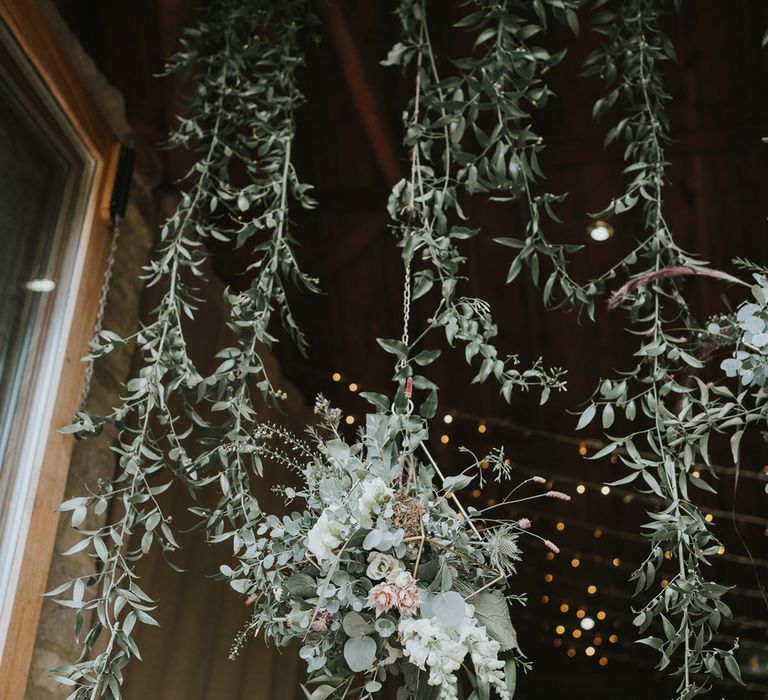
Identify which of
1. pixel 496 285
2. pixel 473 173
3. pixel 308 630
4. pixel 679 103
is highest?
pixel 679 103

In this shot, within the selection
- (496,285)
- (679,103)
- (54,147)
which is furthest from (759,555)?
(54,147)

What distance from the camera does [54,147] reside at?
2201mm

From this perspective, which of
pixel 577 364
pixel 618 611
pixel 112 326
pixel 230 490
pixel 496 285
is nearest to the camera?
pixel 230 490

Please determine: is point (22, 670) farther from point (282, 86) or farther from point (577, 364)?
point (577, 364)

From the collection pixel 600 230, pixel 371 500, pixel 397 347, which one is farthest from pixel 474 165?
pixel 600 230

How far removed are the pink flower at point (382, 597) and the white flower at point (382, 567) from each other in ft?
0.10

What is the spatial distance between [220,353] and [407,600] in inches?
29.7

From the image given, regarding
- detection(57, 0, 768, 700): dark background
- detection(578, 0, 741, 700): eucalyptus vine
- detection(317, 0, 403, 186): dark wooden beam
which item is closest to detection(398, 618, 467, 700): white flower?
detection(578, 0, 741, 700): eucalyptus vine

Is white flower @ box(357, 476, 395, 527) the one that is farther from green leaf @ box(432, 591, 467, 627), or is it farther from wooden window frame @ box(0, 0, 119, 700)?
wooden window frame @ box(0, 0, 119, 700)

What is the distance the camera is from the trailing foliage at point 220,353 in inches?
59.9

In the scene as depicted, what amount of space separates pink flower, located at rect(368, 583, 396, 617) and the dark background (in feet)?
6.40

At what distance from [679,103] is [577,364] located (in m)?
1.63

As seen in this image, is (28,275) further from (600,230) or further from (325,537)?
(600,230)

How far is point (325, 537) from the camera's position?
4.21 feet
